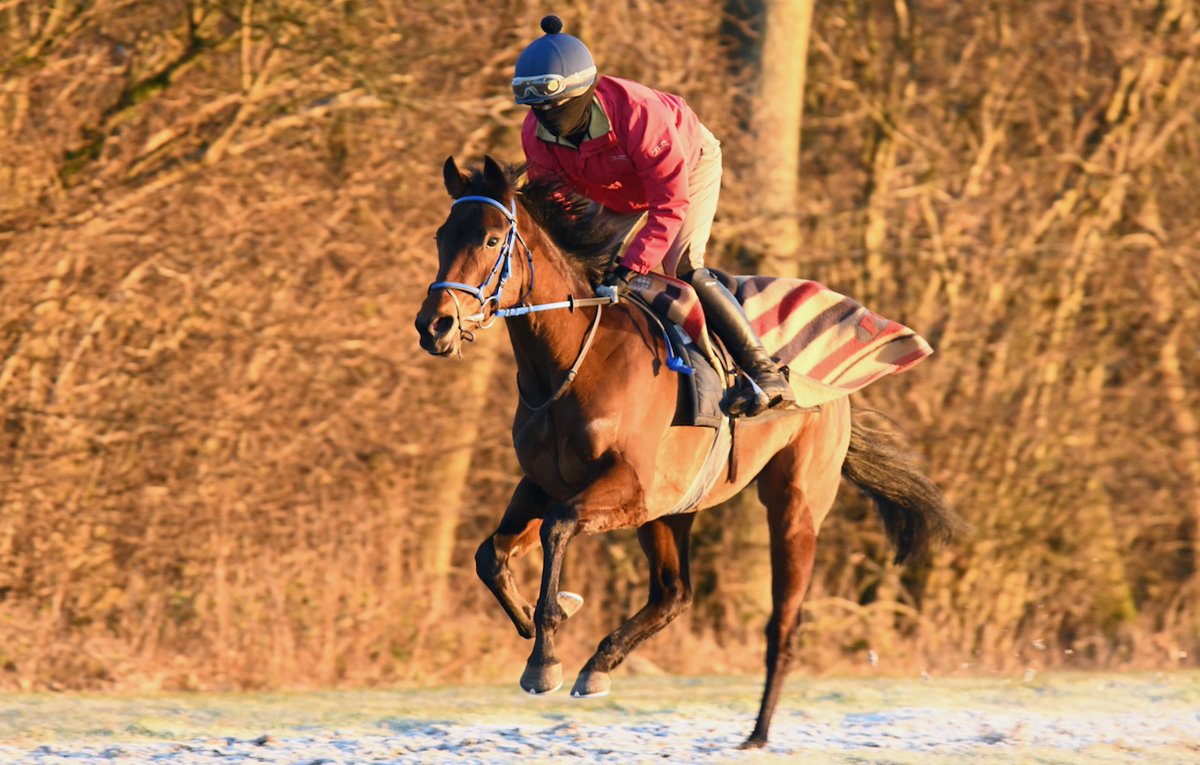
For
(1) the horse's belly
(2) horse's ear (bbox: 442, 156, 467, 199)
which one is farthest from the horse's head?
(1) the horse's belly

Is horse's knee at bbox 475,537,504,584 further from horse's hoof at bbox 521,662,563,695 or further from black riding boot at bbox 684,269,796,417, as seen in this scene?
black riding boot at bbox 684,269,796,417

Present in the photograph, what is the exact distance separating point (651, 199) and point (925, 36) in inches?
315

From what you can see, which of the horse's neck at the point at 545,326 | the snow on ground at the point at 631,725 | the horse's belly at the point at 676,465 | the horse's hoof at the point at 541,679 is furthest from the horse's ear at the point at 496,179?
the snow on ground at the point at 631,725

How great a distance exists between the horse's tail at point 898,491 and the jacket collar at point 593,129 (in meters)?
2.52

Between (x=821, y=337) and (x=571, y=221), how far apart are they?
1.53m

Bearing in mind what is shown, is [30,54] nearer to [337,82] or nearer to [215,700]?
[337,82]

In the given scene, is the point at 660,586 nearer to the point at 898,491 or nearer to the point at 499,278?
the point at 898,491

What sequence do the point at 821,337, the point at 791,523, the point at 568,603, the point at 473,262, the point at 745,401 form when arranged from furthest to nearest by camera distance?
1. the point at 821,337
2. the point at 791,523
3. the point at 745,401
4. the point at 568,603
5. the point at 473,262

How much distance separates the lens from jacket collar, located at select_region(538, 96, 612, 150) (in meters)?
6.18

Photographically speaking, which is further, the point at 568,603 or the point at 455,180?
the point at 568,603

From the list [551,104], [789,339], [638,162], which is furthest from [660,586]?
[551,104]

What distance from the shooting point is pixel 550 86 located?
589 centimetres

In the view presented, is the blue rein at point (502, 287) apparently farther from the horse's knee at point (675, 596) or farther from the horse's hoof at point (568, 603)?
the horse's knee at point (675, 596)

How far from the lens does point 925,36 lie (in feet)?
44.8
